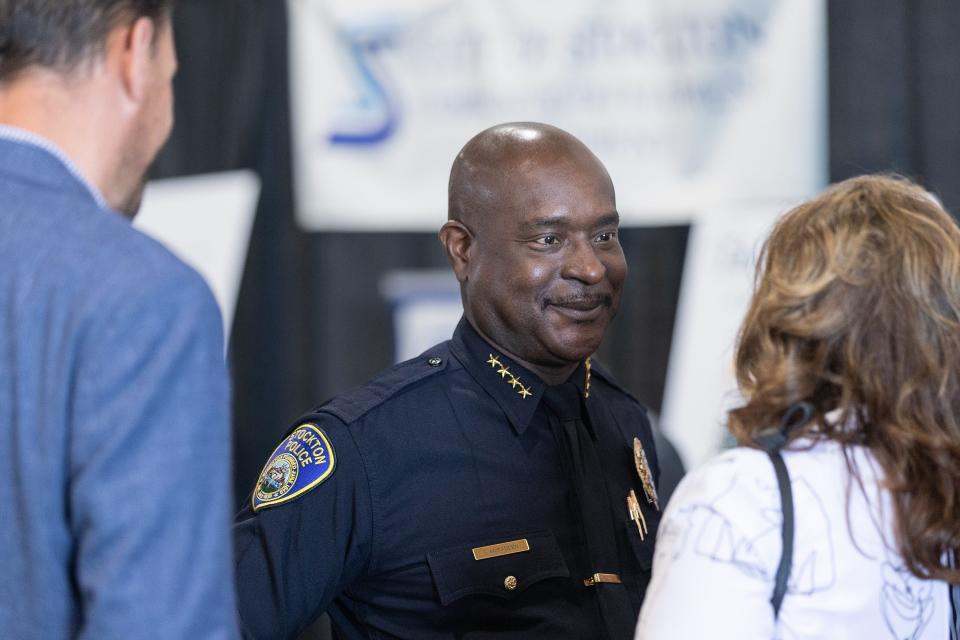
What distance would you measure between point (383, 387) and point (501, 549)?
33 cm

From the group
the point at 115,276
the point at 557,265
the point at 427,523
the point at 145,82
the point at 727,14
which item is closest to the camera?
the point at 115,276

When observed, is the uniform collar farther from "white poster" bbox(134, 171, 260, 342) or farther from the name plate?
"white poster" bbox(134, 171, 260, 342)

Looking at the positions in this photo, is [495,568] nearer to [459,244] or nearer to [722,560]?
[459,244]

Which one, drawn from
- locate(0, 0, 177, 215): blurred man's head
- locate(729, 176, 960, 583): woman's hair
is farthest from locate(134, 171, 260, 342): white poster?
locate(729, 176, 960, 583): woman's hair

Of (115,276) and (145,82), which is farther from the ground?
(145,82)

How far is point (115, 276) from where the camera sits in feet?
3.15

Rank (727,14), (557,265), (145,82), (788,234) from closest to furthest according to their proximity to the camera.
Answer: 1. (145,82)
2. (788,234)
3. (557,265)
4. (727,14)

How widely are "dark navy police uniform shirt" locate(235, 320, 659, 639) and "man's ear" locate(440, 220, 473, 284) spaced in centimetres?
14

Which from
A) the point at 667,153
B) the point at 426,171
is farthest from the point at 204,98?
the point at 667,153

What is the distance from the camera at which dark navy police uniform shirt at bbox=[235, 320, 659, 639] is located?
5.50 feet

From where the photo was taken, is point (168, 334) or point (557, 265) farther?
point (557, 265)

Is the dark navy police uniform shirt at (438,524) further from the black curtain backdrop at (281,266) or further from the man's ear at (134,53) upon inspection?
the black curtain backdrop at (281,266)

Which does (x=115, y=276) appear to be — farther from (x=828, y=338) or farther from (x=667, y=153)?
(x=667, y=153)

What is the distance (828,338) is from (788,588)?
0.25 m
